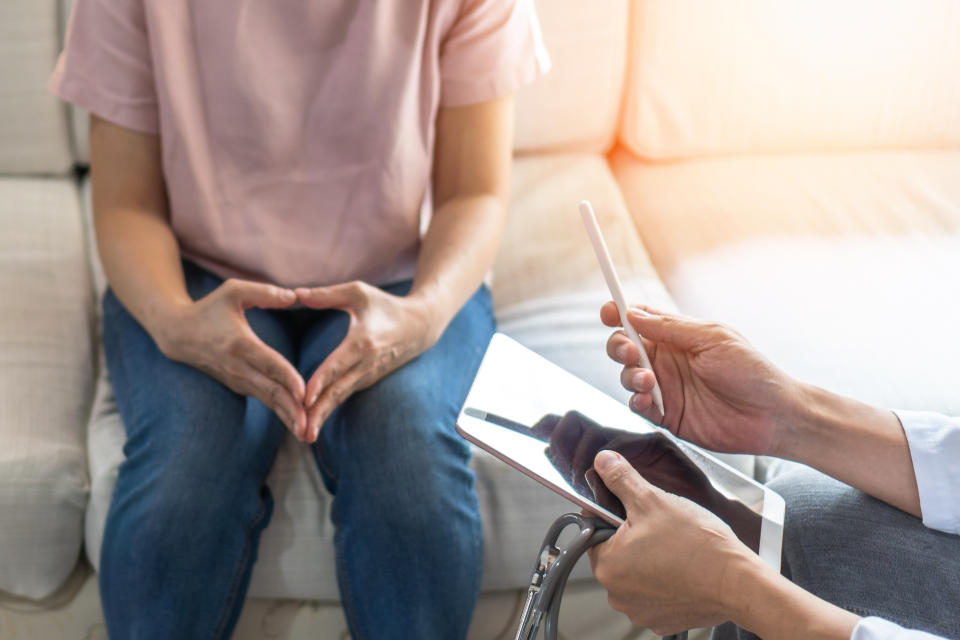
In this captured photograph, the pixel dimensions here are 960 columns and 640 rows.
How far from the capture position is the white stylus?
0.66 m

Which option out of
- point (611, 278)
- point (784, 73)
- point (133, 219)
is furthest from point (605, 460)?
point (784, 73)

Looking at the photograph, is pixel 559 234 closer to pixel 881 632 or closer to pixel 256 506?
pixel 256 506

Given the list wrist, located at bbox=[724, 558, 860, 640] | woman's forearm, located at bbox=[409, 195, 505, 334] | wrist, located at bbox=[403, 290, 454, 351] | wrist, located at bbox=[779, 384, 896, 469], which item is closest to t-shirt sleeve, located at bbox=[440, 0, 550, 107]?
woman's forearm, located at bbox=[409, 195, 505, 334]

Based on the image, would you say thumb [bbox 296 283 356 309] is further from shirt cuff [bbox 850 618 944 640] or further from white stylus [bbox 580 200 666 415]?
shirt cuff [bbox 850 618 944 640]

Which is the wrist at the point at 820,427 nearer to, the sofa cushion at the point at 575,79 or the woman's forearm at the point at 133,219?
the woman's forearm at the point at 133,219

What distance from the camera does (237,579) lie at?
0.84 meters

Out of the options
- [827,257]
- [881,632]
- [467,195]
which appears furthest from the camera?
Answer: [827,257]

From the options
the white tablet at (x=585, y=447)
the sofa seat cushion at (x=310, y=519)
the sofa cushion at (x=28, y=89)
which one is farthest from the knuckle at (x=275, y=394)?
the sofa cushion at (x=28, y=89)

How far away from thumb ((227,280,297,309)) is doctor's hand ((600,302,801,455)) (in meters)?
0.32

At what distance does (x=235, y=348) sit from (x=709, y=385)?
455mm

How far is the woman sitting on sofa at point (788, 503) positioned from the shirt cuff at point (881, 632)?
0.12ft

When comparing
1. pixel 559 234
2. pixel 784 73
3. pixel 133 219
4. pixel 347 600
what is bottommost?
pixel 347 600

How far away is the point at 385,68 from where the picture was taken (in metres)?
0.95

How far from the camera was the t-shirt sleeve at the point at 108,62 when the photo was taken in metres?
0.92
